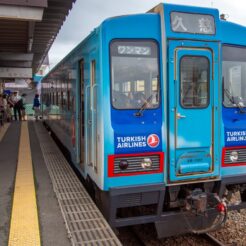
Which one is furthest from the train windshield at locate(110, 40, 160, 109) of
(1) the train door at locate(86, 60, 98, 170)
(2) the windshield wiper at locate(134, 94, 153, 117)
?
(1) the train door at locate(86, 60, 98, 170)

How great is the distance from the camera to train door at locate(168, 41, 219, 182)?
4.58 metres

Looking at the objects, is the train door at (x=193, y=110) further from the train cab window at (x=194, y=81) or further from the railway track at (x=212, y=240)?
the railway track at (x=212, y=240)

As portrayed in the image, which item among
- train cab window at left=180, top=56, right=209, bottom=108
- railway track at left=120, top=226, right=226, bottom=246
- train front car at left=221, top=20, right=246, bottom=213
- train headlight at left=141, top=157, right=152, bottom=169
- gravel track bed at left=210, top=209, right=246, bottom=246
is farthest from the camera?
gravel track bed at left=210, top=209, right=246, bottom=246

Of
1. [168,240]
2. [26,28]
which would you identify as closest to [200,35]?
[168,240]

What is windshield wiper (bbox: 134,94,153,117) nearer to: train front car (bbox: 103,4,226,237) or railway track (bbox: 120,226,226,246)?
train front car (bbox: 103,4,226,237)

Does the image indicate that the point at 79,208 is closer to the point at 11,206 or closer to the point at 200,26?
the point at 11,206

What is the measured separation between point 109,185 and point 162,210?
0.87m

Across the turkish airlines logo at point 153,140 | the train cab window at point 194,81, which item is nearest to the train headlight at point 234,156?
the train cab window at point 194,81

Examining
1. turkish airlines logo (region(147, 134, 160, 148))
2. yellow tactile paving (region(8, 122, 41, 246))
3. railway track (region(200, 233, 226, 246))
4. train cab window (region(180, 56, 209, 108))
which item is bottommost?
railway track (region(200, 233, 226, 246))

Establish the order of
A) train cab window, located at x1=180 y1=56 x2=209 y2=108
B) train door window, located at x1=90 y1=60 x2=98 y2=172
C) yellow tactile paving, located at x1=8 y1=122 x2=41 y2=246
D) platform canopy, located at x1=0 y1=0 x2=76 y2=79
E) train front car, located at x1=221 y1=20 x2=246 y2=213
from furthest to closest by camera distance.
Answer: platform canopy, located at x1=0 y1=0 x2=76 y2=79 → train front car, located at x1=221 y1=20 x2=246 y2=213 → train door window, located at x1=90 y1=60 x2=98 y2=172 → train cab window, located at x1=180 y1=56 x2=209 y2=108 → yellow tactile paving, located at x1=8 y1=122 x2=41 y2=246

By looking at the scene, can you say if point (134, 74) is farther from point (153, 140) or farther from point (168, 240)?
point (168, 240)

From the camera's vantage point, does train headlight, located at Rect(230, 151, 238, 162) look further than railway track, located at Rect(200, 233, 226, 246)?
No

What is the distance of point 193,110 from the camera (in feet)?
15.3

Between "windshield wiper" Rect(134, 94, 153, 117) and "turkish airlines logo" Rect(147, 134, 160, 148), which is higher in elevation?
"windshield wiper" Rect(134, 94, 153, 117)
